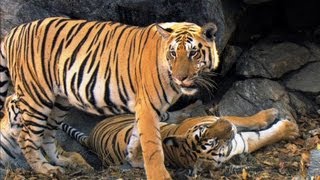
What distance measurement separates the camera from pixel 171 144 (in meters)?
5.95

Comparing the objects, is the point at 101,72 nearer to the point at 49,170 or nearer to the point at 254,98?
the point at 49,170

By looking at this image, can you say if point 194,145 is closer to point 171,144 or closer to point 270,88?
point 171,144

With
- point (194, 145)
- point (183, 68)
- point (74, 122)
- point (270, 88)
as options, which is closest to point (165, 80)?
point (183, 68)

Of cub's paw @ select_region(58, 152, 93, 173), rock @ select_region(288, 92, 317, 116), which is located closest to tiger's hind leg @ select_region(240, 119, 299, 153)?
rock @ select_region(288, 92, 317, 116)

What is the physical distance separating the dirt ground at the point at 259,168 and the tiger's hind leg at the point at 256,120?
228mm

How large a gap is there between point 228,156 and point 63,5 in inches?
93.1

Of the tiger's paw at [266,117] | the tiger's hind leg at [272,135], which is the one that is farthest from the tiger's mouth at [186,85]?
the tiger's paw at [266,117]

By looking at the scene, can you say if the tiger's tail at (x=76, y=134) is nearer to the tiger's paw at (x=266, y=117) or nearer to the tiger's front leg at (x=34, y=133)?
the tiger's front leg at (x=34, y=133)

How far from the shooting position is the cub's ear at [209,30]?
5.24 meters

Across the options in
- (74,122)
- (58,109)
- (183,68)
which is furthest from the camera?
(74,122)

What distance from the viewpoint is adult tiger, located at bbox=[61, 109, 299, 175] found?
18.9ft

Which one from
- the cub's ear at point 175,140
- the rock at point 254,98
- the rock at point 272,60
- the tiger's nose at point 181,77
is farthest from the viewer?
the rock at point 272,60

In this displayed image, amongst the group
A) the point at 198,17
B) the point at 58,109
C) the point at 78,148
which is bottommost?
the point at 78,148

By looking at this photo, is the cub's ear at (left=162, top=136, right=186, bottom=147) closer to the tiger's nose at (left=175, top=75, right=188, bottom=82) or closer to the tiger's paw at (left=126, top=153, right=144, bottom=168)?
the tiger's paw at (left=126, top=153, right=144, bottom=168)
